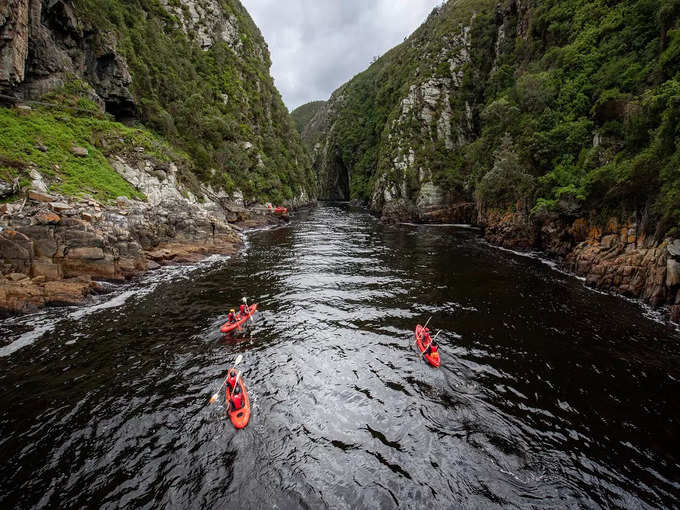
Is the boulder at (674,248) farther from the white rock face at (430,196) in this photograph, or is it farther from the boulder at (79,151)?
the boulder at (79,151)

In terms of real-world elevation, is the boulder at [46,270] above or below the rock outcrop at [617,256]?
above

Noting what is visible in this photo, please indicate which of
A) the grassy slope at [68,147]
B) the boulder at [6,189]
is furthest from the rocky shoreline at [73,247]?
the grassy slope at [68,147]

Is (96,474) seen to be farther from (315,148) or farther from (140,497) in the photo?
(315,148)

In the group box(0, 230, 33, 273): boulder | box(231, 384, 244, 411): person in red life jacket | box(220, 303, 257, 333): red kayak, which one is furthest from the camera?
box(0, 230, 33, 273): boulder

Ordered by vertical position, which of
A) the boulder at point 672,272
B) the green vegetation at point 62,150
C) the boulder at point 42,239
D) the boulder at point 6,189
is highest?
the green vegetation at point 62,150

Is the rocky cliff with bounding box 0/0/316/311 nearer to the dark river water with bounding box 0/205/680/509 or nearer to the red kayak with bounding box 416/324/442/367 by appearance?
the dark river water with bounding box 0/205/680/509

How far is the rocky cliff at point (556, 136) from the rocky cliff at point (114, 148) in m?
31.1

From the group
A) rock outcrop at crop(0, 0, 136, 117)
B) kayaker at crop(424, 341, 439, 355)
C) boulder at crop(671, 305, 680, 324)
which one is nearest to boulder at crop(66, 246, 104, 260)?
rock outcrop at crop(0, 0, 136, 117)

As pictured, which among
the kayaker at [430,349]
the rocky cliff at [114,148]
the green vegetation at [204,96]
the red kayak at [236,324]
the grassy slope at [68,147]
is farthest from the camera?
the green vegetation at [204,96]

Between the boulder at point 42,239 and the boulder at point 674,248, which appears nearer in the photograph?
the boulder at point 674,248

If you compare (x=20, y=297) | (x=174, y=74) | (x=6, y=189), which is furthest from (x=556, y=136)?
(x=174, y=74)

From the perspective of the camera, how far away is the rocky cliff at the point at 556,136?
19.0 meters

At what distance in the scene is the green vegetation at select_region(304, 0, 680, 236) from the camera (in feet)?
65.2

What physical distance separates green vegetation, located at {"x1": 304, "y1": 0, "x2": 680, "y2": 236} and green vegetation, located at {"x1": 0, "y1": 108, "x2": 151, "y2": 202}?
38.6 meters
